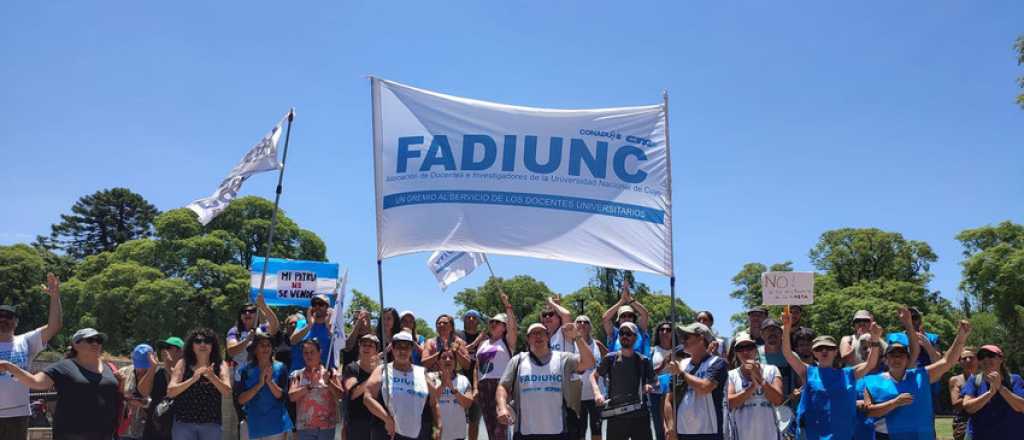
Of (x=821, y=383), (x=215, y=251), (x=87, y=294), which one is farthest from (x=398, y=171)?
(x=87, y=294)

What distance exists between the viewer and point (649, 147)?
28.5 ft

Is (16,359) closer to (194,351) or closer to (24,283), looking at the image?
(194,351)

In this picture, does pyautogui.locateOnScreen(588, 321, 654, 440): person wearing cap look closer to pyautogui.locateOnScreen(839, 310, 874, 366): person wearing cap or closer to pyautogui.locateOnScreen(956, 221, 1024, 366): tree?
pyautogui.locateOnScreen(839, 310, 874, 366): person wearing cap

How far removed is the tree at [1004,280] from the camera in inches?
1686

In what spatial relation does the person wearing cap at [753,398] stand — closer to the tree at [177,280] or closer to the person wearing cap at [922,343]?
the person wearing cap at [922,343]

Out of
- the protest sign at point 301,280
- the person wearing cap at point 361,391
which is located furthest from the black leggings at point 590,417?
the protest sign at point 301,280

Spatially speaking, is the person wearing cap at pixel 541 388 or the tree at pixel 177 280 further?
the tree at pixel 177 280

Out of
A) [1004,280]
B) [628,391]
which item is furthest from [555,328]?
[1004,280]

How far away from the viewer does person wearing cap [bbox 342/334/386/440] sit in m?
8.20

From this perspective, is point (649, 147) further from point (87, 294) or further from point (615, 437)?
point (87, 294)

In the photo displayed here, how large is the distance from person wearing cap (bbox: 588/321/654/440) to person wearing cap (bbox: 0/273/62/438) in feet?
19.6

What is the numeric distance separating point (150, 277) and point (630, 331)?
156 ft

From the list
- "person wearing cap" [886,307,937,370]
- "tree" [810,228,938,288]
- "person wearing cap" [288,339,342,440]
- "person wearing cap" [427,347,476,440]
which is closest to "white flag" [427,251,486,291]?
"person wearing cap" [427,347,476,440]

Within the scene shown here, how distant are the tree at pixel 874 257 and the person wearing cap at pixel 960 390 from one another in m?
53.6
